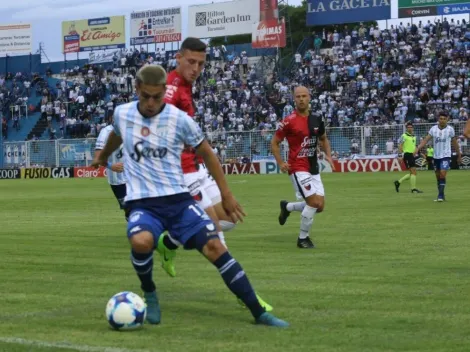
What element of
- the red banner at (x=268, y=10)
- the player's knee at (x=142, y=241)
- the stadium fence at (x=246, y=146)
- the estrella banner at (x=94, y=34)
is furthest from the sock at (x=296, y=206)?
the estrella banner at (x=94, y=34)

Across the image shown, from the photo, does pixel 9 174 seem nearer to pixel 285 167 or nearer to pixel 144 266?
pixel 285 167

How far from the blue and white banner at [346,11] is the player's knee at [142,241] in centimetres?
5914

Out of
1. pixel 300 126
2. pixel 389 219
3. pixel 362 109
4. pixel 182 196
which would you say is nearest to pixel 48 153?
pixel 362 109

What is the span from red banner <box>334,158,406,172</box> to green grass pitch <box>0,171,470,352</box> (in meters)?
28.7

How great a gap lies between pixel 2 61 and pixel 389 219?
69.6 m

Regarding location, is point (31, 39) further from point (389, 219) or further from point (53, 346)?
point (53, 346)

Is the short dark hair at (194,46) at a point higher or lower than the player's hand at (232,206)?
higher

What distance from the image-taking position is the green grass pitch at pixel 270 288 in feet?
24.2

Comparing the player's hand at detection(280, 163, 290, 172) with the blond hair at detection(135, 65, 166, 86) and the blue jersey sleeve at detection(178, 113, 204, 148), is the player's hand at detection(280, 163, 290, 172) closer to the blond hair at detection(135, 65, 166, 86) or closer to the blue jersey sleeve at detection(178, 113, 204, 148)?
the blue jersey sleeve at detection(178, 113, 204, 148)

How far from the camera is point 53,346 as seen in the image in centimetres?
715

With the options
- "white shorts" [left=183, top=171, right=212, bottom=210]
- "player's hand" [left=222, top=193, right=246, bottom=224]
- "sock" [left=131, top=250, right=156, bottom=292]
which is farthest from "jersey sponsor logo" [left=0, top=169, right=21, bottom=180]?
"player's hand" [left=222, top=193, right=246, bottom=224]

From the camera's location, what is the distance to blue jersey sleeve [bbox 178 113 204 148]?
316 inches

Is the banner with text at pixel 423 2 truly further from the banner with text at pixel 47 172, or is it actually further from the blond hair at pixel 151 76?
the blond hair at pixel 151 76

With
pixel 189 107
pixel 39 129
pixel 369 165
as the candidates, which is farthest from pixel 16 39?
pixel 189 107
